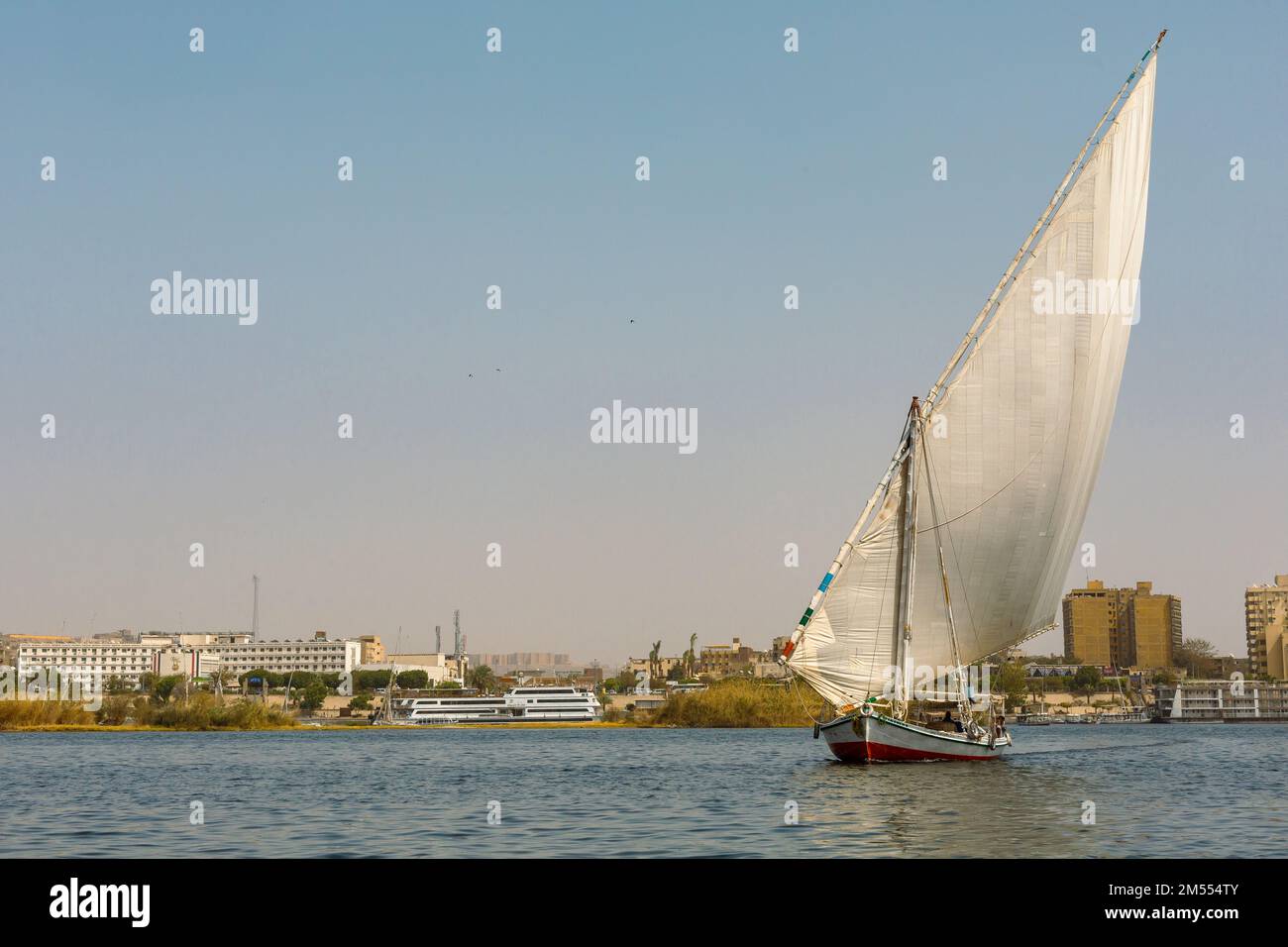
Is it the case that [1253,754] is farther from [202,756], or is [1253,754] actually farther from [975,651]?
[202,756]

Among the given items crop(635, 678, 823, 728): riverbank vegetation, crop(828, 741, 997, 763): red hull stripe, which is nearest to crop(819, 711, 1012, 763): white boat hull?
crop(828, 741, 997, 763): red hull stripe

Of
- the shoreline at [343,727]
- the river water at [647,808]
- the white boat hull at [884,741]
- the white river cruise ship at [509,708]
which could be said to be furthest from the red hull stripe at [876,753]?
the white river cruise ship at [509,708]

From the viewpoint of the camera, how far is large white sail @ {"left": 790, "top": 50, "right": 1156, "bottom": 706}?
52.2 m

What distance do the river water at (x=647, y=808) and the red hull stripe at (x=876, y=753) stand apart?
0.75 m

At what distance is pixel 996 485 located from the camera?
53.7m

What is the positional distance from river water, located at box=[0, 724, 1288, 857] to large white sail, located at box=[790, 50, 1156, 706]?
18.5 feet

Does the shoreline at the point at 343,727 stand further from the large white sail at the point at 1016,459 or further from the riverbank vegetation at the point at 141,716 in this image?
the large white sail at the point at 1016,459

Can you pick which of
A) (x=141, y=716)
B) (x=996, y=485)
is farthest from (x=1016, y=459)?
(x=141, y=716)

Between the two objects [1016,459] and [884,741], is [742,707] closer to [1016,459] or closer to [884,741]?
[884,741]

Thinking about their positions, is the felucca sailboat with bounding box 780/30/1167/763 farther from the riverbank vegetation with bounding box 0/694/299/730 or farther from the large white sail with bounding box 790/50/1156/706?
the riverbank vegetation with bounding box 0/694/299/730
